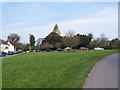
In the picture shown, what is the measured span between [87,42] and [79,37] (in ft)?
12.7

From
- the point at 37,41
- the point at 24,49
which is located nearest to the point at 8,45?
the point at 24,49

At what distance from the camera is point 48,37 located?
118125 millimetres

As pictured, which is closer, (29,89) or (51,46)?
(29,89)

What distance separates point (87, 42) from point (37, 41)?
27888 mm

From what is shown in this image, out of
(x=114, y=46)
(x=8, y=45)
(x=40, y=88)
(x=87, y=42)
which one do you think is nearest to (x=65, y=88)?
(x=40, y=88)

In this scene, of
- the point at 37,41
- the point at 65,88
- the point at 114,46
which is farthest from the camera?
the point at 37,41

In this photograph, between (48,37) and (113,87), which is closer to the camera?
(113,87)

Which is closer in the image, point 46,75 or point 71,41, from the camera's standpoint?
point 46,75

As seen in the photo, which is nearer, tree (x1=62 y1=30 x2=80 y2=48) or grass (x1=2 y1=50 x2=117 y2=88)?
grass (x1=2 y1=50 x2=117 y2=88)

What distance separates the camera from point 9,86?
12.1 meters

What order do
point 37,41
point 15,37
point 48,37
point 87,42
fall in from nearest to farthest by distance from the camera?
point 87,42 < point 48,37 < point 37,41 < point 15,37

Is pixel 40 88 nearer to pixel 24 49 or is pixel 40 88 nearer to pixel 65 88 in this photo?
pixel 65 88

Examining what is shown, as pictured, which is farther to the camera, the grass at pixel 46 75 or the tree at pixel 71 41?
the tree at pixel 71 41

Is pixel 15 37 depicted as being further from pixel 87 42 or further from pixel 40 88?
pixel 40 88
